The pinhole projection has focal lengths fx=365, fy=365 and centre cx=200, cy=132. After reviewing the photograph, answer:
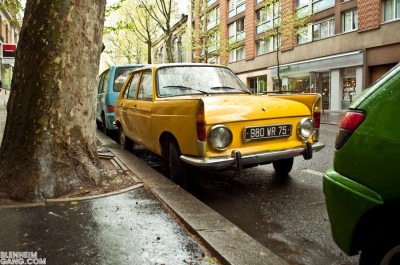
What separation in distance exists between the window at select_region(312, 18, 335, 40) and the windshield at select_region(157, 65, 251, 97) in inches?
869

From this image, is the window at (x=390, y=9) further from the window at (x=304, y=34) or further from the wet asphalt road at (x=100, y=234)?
the wet asphalt road at (x=100, y=234)

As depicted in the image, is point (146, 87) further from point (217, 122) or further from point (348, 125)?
point (348, 125)

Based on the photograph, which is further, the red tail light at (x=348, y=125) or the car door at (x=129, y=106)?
the car door at (x=129, y=106)

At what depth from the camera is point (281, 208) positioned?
168 inches

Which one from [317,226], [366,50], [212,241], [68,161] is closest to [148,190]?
[68,161]

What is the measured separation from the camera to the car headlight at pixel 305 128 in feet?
15.9

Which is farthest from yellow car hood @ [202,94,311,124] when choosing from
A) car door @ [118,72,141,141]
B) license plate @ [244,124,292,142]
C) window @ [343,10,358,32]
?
window @ [343,10,358,32]

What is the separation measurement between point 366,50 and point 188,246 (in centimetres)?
2313

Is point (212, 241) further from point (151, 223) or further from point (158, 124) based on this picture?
point (158, 124)

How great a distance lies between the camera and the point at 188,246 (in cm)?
278

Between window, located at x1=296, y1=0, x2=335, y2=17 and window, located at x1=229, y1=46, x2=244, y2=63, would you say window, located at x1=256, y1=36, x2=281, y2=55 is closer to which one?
window, located at x1=229, y1=46, x2=244, y2=63

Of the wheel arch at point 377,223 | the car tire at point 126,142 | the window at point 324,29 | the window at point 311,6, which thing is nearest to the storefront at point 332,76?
the window at point 324,29

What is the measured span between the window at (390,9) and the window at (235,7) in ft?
53.9

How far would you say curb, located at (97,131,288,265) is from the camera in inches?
102
